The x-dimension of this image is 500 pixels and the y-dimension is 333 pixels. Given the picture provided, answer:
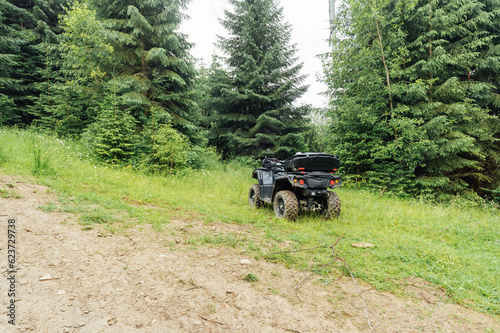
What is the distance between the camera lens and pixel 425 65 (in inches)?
350

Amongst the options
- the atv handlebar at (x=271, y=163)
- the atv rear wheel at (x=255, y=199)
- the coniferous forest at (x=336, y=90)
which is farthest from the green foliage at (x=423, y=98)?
the atv rear wheel at (x=255, y=199)

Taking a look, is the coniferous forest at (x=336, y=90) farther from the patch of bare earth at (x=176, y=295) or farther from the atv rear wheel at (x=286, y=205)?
the patch of bare earth at (x=176, y=295)

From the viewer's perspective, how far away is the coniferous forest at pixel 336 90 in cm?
872

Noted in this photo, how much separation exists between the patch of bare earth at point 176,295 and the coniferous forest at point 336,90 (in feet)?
20.4

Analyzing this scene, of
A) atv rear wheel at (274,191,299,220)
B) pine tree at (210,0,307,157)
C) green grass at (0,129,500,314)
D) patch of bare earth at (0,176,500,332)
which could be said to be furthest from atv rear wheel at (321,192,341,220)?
pine tree at (210,0,307,157)

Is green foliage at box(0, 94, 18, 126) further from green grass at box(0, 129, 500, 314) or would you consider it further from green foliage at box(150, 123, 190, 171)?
green foliage at box(150, 123, 190, 171)

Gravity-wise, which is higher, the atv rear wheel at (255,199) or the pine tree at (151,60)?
the pine tree at (151,60)

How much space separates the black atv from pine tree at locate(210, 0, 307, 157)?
6.62 metres

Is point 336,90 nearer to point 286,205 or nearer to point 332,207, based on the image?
point 332,207

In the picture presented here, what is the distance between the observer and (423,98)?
931 centimetres

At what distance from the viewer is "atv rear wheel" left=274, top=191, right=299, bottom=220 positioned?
16.0ft

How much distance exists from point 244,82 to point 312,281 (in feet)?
39.2

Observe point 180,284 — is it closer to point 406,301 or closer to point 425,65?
point 406,301

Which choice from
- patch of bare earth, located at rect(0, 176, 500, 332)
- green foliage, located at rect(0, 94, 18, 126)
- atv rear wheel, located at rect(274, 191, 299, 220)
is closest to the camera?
patch of bare earth, located at rect(0, 176, 500, 332)
